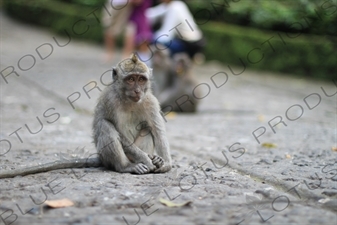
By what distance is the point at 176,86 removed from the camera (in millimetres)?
10766

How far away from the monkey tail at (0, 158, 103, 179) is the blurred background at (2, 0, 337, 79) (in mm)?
9341

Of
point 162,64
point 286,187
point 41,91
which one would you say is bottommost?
point 286,187

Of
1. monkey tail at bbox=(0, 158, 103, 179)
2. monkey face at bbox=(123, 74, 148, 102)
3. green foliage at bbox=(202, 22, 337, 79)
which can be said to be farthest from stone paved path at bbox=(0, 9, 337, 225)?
monkey face at bbox=(123, 74, 148, 102)

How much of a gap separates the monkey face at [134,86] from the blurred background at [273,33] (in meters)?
9.10

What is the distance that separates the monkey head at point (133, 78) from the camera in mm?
5406

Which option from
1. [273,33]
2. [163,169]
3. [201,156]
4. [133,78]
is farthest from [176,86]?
[273,33]

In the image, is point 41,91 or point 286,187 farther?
point 41,91

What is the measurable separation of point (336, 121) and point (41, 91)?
5.70m

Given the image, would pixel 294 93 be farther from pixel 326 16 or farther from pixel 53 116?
pixel 53 116

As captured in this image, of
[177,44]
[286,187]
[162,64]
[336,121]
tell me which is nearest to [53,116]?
[162,64]

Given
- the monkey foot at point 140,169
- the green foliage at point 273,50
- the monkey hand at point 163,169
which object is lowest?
the green foliage at point 273,50

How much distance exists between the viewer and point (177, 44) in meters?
12.2

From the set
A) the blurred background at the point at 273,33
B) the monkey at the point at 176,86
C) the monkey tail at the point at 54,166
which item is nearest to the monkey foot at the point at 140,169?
the monkey tail at the point at 54,166

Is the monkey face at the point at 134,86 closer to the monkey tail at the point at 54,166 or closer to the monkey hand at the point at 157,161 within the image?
the monkey hand at the point at 157,161
